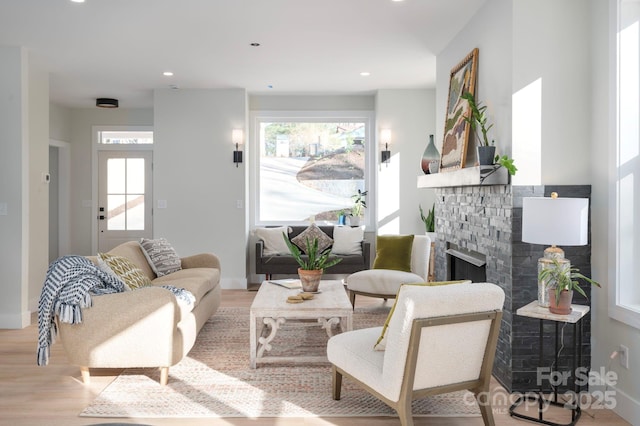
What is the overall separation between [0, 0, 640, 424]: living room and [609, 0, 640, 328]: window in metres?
0.05

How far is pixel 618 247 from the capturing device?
3092mm

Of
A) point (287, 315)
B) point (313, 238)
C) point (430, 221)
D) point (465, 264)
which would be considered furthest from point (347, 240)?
point (287, 315)

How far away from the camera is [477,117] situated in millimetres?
3773

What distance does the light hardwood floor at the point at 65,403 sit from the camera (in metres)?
2.96

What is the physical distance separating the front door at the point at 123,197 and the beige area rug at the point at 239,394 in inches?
183

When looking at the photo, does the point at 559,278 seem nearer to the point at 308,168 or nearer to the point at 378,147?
the point at 378,147

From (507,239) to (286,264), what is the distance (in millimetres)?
3869

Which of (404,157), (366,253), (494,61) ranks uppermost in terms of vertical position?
(494,61)

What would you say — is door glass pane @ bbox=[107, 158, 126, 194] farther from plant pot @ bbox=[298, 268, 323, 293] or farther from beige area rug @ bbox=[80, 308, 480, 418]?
plant pot @ bbox=[298, 268, 323, 293]

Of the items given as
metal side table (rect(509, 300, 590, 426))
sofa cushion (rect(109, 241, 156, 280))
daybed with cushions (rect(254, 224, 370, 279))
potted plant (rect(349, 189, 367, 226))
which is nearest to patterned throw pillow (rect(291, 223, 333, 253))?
daybed with cushions (rect(254, 224, 370, 279))

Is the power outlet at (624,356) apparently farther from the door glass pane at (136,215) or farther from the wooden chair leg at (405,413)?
the door glass pane at (136,215)

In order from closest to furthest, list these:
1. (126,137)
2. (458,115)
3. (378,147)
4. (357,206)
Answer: (458,115), (378,147), (357,206), (126,137)

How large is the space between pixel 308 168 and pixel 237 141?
3.82ft

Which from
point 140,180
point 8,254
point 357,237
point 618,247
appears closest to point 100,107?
point 140,180
